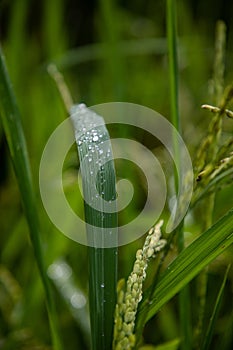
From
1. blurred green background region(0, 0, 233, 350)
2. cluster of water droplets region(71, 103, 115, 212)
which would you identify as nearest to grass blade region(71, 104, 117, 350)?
cluster of water droplets region(71, 103, 115, 212)

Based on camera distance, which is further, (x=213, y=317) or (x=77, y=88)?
(x=77, y=88)

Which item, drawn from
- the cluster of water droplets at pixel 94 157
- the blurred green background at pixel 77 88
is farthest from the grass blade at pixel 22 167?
the blurred green background at pixel 77 88

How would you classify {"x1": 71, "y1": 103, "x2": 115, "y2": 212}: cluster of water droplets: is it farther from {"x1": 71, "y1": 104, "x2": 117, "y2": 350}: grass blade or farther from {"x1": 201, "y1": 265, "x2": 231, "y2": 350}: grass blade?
{"x1": 201, "y1": 265, "x2": 231, "y2": 350}: grass blade

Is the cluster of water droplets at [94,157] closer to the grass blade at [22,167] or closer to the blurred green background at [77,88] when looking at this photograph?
the grass blade at [22,167]

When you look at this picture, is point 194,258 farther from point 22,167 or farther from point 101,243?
point 22,167

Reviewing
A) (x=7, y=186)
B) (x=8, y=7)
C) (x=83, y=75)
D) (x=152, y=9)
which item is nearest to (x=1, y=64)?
(x=7, y=186)

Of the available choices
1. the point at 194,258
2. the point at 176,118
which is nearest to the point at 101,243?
the point at 194,258

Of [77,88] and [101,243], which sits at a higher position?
[101,243]
